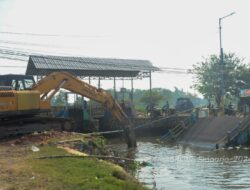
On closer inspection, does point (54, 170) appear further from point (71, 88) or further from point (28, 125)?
point (71, 88)

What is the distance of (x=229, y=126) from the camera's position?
40.5m

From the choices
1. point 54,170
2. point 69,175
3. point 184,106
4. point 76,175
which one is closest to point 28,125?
point 54,170

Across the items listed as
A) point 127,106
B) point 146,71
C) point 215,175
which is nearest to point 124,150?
point 215,175

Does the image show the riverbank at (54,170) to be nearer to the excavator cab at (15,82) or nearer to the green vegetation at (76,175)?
the green vegetation at (76,175)

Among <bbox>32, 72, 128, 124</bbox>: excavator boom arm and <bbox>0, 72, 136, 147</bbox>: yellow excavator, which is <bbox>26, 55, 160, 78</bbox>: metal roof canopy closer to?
<bbox>32, 72, 128, 124</bbox>: excavator boom arm

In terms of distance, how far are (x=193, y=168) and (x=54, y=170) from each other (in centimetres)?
1290

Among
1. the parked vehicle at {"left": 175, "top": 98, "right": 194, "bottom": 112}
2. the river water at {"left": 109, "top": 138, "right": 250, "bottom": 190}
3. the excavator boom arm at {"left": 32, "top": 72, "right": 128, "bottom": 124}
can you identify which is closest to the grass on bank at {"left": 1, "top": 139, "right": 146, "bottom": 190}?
the river water at {"left": 109, "top": 138, "right": 250, "bottom": 190}

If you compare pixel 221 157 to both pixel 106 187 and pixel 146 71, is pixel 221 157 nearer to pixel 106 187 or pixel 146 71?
pixel 106 187

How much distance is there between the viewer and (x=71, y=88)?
3156cm

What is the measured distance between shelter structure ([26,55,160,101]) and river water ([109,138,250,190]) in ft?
63.9

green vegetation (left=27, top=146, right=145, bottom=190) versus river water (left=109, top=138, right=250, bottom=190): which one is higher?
green vegetation (left=27, top=146, right=145, bottom=190)

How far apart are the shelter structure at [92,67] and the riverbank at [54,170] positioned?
3054cm

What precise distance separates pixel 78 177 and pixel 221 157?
19.4 meters

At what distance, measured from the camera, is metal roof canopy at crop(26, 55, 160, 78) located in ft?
172
